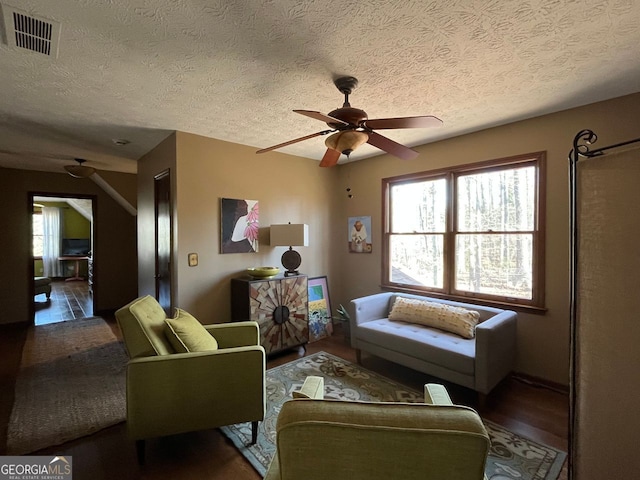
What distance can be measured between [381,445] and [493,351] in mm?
1985

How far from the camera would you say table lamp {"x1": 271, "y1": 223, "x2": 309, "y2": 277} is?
3.58 meters

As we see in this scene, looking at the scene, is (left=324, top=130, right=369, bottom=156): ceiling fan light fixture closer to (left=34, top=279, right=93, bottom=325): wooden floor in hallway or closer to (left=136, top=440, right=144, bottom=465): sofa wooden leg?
(left=136, top=440, right=144, bottom=465): sofa wooden leg

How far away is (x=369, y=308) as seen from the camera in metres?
3.41

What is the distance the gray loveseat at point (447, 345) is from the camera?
7.73ft

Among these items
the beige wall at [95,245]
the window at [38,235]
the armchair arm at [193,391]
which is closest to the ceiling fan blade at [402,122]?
the armchair arm at [193,391]

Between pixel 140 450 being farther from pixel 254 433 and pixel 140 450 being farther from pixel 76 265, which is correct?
pixel 76 265

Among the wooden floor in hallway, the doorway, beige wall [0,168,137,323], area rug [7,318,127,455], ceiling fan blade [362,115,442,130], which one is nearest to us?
ceiling fan blade [362,115,442,130]

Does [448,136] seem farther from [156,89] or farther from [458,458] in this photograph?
[458,458]

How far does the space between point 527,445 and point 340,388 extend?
55.3 inches

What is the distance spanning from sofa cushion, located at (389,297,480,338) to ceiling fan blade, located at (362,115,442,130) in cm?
190

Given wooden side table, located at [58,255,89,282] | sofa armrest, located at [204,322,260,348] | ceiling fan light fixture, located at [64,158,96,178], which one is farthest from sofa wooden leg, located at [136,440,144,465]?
wooden side table, located at [58,255,89,282]

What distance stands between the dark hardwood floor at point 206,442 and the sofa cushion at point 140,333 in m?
0.64

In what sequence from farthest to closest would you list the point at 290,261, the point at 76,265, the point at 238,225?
the point at 76,265
the point at 290,261
the point at 238,225

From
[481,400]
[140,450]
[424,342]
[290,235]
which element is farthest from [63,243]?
[481,400]
